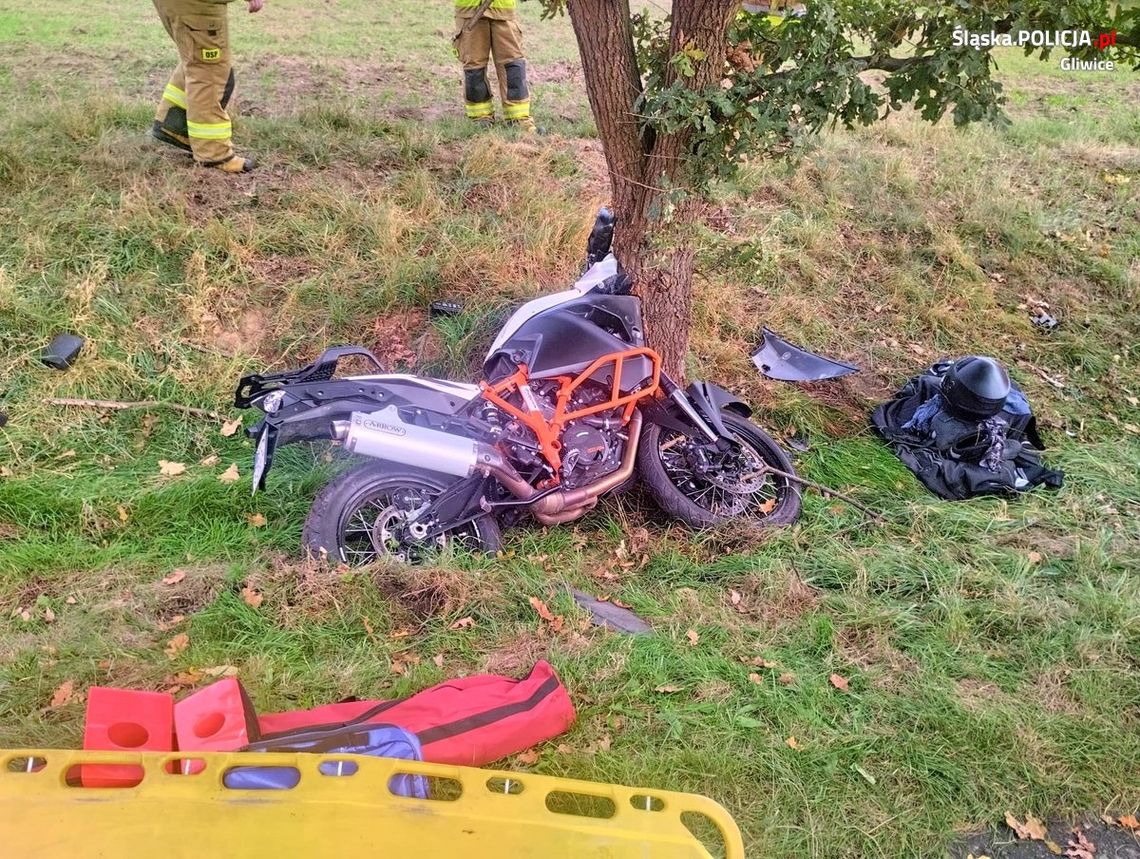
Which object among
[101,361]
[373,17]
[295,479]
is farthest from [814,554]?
[373,17]

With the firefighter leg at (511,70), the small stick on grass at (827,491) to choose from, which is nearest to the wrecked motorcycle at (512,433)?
the small stick on grass at (827,491)

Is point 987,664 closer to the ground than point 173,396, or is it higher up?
closer to the ground

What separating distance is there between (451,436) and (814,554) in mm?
1840

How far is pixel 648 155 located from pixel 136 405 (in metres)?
3.01

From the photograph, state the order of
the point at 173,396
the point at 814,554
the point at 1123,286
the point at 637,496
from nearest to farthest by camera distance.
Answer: the point at 814,554 < the point at 637,496 < the point at 173,396 < the point at 1123,286

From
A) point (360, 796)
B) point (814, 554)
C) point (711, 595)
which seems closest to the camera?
point (360, 796)

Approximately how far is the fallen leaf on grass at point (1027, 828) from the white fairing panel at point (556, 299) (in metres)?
2.56

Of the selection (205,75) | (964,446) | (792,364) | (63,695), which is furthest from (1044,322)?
(63,695)

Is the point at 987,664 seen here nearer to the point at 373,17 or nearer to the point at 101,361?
the point at 101,361

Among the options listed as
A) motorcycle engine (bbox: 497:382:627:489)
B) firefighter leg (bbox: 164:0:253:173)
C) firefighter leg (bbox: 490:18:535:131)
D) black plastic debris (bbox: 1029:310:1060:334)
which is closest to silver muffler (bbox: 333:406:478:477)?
motorcycle engine (bbox: 497:382:627:489)

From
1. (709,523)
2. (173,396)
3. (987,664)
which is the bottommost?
(987,664)

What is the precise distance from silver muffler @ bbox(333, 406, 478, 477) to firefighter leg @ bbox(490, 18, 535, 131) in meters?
4.55

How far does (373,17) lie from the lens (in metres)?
10.6

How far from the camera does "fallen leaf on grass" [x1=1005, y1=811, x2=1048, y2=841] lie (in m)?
2.52
